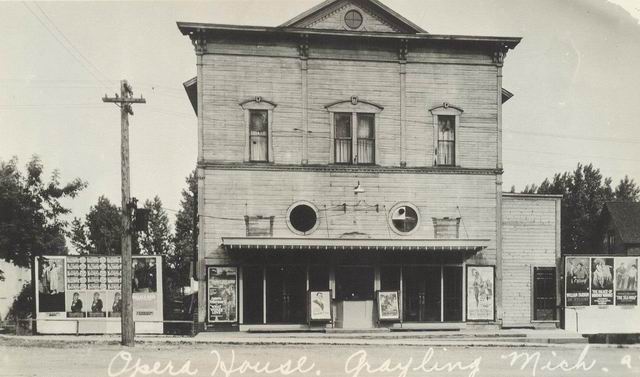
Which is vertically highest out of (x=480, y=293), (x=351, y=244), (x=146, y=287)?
(x=351, y=244)

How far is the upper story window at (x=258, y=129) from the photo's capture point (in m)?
22.5

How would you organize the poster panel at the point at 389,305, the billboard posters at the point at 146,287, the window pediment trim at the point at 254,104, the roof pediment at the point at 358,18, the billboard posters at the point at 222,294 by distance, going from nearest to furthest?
the billboard posters at the point at 146,287
the billboard posters at the point at 222,294
the poster panel at the point at 389,305
the window pediment trim at the point at 254,104
the roof pediment at the point at 358,18

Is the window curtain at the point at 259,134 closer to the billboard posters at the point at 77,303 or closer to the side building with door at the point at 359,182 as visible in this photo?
the side building with door at the point at 359,182

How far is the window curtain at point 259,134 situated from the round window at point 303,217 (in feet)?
6.70

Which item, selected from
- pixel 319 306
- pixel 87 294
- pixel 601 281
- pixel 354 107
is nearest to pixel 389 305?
pixel 319 306

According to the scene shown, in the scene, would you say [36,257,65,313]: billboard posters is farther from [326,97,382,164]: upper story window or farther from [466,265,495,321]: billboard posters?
[466,265,495,321]: billboard posters

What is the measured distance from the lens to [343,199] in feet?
74.9

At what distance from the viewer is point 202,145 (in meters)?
22.3

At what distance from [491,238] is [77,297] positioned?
14.4 meters

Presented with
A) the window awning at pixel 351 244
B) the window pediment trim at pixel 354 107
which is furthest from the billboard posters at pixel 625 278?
the window pediment trim at pixel 354 107

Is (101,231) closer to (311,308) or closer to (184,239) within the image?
(184,239)

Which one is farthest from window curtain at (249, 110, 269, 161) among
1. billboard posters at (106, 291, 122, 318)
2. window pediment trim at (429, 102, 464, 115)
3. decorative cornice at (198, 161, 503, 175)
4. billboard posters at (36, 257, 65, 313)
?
billboard posters at (36, 257, 65, 313)

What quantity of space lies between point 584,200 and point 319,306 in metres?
41.8

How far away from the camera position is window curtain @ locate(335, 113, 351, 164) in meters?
23.1
